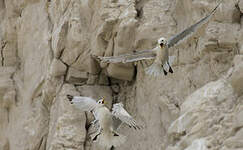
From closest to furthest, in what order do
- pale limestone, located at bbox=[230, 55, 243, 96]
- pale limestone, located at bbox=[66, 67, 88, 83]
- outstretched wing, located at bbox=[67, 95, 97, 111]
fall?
pale limestone, located at bbox=[230, 55, 243, 96], outstretched wing, located at bbox=[67, 95, 97, 111], pale limestone, located at bbox=[66, 67, 88, 83]

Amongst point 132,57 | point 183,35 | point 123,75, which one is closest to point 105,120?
point 132,57

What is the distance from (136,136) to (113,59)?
1.36 meters

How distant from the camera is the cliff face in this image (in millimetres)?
4973

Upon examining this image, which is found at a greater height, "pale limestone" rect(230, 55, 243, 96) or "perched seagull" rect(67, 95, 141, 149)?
"pale limestone" rect(230, 55, 243, 96)

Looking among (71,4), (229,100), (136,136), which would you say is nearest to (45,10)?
(71,4)

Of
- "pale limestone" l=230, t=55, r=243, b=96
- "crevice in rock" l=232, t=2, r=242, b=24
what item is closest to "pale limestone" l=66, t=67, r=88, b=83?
"crevice in rock" l=232, t=2, r=242, b=24

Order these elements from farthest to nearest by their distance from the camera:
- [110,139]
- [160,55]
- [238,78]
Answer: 1. [110,139]
2. [160,55]
3. [238,78]

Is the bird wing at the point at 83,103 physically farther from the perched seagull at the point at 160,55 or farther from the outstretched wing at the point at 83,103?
the perched seagull at the point at 160,55

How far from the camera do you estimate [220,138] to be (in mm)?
4605

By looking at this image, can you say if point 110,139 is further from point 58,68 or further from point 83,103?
point 58,68

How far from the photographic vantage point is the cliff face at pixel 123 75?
4.97 metres

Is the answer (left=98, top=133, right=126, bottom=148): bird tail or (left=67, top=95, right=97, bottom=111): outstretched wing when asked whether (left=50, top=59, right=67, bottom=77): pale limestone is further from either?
(left=98, top=133, right=126, bottom=148): bird tail

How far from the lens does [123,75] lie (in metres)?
7.32

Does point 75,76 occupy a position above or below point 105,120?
above
